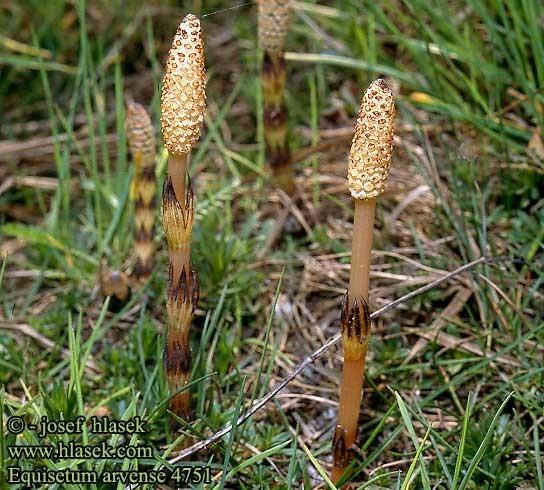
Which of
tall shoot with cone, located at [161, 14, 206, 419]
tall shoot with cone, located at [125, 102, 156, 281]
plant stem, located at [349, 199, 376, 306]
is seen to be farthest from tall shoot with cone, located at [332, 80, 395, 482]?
tall shoot with cone, located at [125, 102, 156, 281]

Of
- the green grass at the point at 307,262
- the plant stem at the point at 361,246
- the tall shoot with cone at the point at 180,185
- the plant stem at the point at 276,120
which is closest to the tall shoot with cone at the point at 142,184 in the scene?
the green grass at the point at 307,262

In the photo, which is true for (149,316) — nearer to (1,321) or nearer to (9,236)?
(1,321)

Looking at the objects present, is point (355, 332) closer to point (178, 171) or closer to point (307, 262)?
point (178, 171)

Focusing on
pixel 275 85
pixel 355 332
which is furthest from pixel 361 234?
pixel 275 85

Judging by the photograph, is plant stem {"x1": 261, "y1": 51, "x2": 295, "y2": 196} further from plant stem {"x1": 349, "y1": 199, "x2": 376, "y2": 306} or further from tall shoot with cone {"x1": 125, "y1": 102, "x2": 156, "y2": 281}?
plant stem {"x1": 349, "y1": 199, "x2": 376, "y2": 306}

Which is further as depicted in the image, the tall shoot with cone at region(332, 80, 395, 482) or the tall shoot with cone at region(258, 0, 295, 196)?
the tall shoot with cone at region(258, 0, 295, 196)

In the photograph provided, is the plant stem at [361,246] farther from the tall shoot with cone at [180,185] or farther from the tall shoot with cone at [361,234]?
the tall shoot with cone at [180,185]
